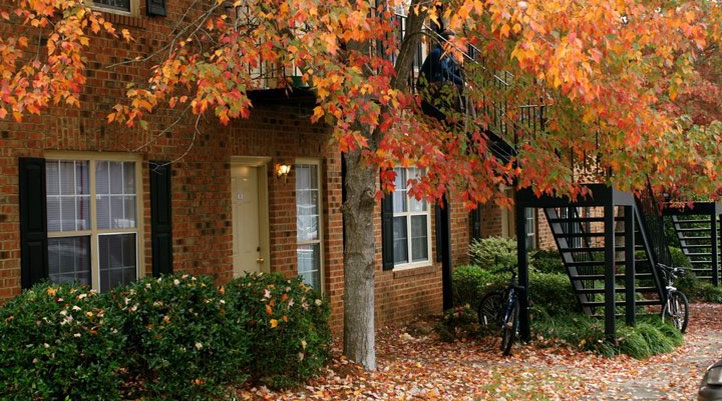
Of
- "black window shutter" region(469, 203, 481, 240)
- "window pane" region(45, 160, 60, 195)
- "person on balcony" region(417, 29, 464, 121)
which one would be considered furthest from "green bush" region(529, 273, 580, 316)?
"window pane" region(45, 160, 60, 195)

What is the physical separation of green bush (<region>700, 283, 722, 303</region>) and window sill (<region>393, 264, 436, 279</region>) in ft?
23.9

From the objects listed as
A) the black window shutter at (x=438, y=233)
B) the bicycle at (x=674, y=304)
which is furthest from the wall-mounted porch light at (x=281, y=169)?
the bicycle at (x=674, y=304)

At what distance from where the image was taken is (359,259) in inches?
388

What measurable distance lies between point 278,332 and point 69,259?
2.41 metres

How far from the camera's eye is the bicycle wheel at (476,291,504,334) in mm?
13258

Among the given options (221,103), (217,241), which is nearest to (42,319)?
(221,103)

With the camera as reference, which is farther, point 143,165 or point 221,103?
point 143,165

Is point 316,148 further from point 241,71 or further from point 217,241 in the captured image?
point 241,71

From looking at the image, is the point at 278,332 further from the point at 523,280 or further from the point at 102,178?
the point at 523,280

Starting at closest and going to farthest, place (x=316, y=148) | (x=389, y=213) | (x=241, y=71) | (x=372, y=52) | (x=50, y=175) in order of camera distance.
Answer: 1. (x=241, y=71)
2. (x=50, y=175)
3. (x=372, y=52)
4. (x=316, y=148)
5. (x=389, y=213)

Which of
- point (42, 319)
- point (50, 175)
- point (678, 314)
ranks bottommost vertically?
point (678, 314)

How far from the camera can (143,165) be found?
10086mm

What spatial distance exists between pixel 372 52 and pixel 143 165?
9.98 feet

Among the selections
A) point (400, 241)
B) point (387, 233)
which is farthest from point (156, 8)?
point (400, 241)
